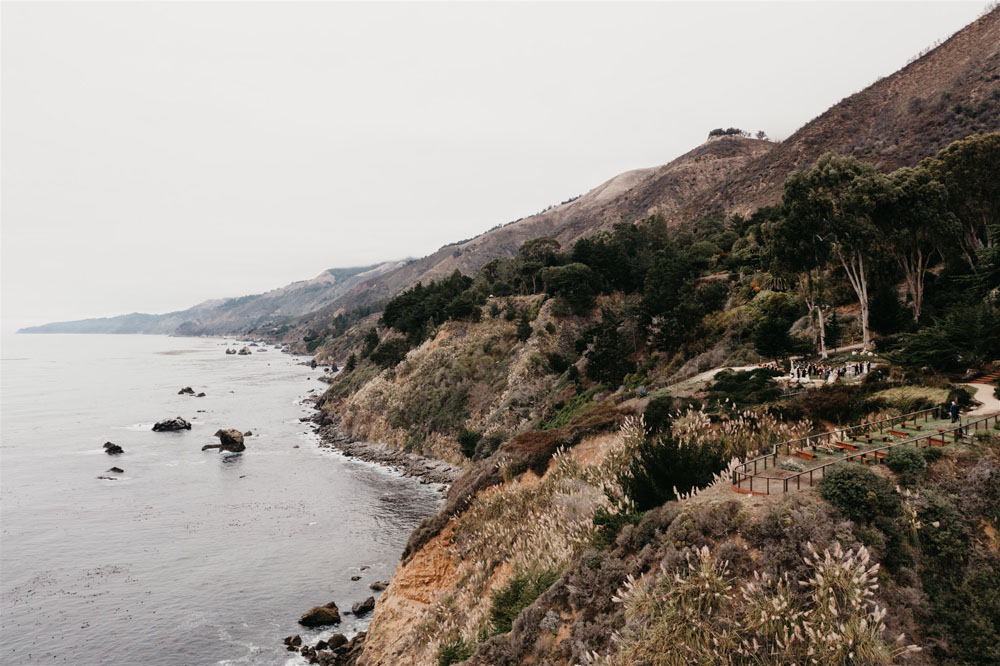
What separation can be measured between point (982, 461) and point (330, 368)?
153 m

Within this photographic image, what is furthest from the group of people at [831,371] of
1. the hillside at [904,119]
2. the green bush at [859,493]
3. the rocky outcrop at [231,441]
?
the rocky outcrop at [231,441]

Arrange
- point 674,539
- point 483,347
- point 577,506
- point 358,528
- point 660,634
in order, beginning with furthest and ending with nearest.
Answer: point 483,347 → point 358,528 → point 577,506 → point 674,539 → point 660,634

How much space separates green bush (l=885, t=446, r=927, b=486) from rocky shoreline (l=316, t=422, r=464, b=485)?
3872cm

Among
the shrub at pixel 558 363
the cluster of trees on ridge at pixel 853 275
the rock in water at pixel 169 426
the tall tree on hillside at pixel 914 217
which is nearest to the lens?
the cluster of trees on ridge at pixel 853 275

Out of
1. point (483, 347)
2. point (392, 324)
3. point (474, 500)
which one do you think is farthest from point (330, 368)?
point (474, 500)

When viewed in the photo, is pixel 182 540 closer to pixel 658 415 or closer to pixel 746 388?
pixel 658 415

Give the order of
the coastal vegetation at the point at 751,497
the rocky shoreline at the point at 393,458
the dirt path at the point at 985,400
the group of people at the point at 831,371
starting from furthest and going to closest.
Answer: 1. the rocky shoreline at the point at 393,458
2. the group of people at the point at 831,371
3. the dirt path at the point at 985,400
4. the coastal vegetation at the point at 751,497

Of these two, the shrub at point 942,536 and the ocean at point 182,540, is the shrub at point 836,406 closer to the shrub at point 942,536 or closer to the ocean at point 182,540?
the shrub at point 942,536

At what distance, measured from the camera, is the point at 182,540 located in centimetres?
3591

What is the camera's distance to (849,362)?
79.3ft

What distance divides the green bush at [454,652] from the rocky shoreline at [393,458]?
31.8 m

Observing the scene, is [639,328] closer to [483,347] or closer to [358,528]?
[483,347]

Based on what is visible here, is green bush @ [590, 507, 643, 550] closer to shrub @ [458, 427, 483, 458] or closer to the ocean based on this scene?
the ocean

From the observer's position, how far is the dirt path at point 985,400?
43.6 ft
